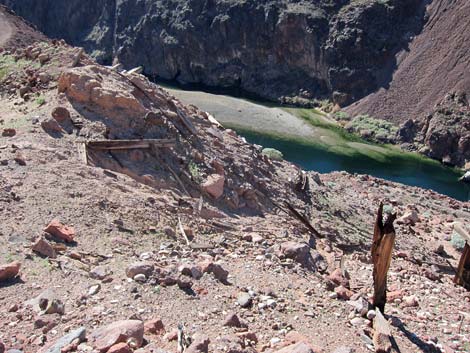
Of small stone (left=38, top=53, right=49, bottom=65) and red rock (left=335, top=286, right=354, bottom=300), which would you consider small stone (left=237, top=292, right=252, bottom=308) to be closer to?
red rock (left=335, top=286, right=354, bottom=300)

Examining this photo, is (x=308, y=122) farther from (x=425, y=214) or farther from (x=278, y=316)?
(x=278, y=316)

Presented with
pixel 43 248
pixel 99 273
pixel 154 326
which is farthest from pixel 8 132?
pixel 154 326

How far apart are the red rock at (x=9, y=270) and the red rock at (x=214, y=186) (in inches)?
233

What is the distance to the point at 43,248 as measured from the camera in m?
8.22

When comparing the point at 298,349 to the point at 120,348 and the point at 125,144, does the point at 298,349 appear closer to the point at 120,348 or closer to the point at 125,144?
the point at 120,348

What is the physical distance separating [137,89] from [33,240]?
686 centimetres

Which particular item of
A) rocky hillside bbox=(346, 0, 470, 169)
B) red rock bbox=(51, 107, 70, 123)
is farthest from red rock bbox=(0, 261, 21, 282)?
rocky hillside bbox=(346, 0, 470, 169)

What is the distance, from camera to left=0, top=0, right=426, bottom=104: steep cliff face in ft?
177

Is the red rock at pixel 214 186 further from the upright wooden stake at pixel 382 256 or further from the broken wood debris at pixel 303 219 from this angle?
the upright wooden stake at pixel 382 256

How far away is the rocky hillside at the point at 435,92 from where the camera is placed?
41531 millimetres

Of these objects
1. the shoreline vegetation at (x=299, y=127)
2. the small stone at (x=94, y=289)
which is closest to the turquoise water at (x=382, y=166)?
the shoreline vegetation at (x=299, y=127)

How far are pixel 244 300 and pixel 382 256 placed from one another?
2.74m

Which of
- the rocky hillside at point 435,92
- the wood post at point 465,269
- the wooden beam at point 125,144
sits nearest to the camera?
the wooden beam at point 125,144

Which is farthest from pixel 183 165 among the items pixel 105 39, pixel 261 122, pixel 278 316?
pixel 105 39
